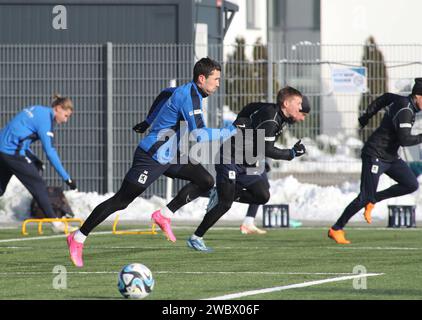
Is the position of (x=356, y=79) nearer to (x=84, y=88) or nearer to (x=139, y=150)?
(x=84, y=88)

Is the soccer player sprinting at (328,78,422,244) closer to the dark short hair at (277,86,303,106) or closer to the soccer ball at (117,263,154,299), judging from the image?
the dark short hair at (277,86,303,106)

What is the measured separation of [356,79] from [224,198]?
10.2 metres

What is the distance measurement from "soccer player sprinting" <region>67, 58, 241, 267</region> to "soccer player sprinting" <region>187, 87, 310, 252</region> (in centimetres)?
96

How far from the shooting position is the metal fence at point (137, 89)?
26328 mm

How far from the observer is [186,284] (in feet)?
40.2

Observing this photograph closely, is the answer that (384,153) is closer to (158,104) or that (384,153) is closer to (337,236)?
(337,236)

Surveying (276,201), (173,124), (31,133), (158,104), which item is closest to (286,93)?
(158,104)

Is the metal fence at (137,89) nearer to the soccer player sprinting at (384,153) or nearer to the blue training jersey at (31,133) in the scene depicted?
the blue training jersey at (31,133)

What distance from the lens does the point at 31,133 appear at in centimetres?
1953

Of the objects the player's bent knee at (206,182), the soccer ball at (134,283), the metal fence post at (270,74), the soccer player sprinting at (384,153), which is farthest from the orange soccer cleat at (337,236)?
the metal fence post at (270,74)

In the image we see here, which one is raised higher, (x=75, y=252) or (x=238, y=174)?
(x=238, y=174)

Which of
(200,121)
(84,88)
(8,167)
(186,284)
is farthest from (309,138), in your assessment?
(186,284)

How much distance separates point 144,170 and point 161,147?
0.98 ft

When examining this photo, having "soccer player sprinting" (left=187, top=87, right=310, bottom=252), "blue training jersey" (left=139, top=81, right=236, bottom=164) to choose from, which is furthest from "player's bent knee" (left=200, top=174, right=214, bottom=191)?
"soccer player sprinting" (left=187, top=87, right=310, bottom=252)
